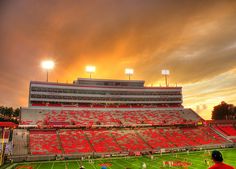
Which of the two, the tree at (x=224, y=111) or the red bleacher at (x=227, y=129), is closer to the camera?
the red bleacher at (x=227, y=129)

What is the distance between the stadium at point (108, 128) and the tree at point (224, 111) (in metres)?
32.8

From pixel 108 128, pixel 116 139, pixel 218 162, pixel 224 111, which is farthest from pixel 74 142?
pixel 224 111

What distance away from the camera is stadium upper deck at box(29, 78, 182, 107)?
64.0 m

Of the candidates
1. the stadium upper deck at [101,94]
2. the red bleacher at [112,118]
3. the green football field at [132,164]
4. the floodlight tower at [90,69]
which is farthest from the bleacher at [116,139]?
the floodlight tower at [90,69]

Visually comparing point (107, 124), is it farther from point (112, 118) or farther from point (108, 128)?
point (112, 118)

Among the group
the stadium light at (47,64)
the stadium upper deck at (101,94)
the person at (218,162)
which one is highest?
the stadium light at (47,64)

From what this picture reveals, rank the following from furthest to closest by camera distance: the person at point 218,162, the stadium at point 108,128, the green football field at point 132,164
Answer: the stadium at point 108,128 < the green football field at point 132,164 < the person at point 218,162

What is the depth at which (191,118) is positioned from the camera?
70.3m

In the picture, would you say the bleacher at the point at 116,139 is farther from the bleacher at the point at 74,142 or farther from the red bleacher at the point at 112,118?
the red bleacher at the point at 112,118

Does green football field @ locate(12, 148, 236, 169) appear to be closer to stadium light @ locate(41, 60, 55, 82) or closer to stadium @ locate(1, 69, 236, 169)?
stadium @ locate(1, 69, 236, 169)

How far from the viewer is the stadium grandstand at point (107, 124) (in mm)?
47125

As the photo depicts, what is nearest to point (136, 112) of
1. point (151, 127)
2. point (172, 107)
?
point (151, 127)

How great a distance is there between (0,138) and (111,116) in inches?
1213

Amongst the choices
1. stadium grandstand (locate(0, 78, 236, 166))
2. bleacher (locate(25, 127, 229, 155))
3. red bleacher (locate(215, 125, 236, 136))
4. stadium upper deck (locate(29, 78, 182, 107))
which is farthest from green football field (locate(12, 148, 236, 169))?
stadium upper deck (locate(29, 78, 182, 107))
